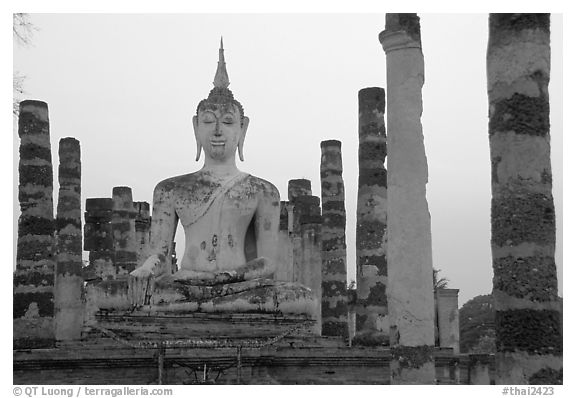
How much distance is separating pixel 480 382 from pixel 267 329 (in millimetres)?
3469

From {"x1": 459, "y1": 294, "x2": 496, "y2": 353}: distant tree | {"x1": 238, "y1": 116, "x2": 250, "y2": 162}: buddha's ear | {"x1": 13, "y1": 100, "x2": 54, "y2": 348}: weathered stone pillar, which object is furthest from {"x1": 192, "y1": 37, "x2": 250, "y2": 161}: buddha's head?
{"x1": 459, "y1": 294, "x2": 496, "y2": 353}: distant tree

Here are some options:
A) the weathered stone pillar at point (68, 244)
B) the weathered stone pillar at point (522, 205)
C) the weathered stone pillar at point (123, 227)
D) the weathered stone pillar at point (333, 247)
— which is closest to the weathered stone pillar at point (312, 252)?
the weathered stone pillar at point (333, 247)

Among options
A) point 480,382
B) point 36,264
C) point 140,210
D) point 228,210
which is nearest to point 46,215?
point 36,264

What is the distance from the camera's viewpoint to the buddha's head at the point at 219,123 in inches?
469

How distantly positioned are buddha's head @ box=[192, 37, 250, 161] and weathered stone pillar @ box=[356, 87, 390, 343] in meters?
3.26

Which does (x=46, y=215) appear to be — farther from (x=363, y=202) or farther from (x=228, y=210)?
(x=363, y=202)

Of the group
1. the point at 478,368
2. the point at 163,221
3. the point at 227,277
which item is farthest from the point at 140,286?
the point at 478,368

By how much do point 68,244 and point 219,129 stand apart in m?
6.57

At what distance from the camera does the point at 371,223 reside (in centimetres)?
1461

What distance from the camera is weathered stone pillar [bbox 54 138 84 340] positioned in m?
17.0

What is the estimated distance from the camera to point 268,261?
11.4m

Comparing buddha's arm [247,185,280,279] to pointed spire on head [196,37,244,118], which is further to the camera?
pointed spire on head [196,37,244,118]

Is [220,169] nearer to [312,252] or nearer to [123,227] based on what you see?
[312,252]

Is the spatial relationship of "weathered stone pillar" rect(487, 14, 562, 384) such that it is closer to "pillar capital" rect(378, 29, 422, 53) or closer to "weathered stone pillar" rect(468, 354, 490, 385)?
"pillar capital" rect(378, 29, 422, 53)
